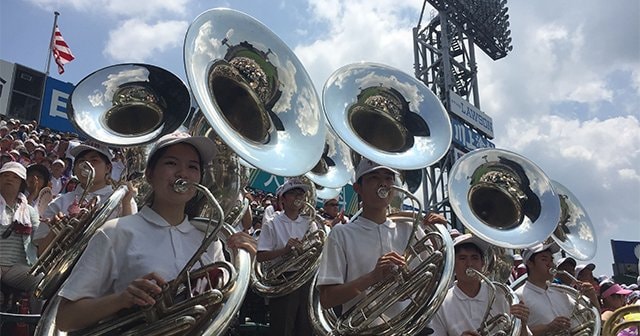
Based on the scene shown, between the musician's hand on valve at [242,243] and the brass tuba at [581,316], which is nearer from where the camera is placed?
the musician's hand on valve at [242,243]

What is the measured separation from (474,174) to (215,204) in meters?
2.83

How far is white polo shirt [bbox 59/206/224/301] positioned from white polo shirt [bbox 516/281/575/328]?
2.90 m

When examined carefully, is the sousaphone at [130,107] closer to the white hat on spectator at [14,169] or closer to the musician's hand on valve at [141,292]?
the white hat on spectator at [14,169]

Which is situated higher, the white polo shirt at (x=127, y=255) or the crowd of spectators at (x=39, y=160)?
the crowd of spectators at (x=39, y=160)

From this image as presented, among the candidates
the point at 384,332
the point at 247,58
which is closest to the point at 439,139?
the point at 247,58

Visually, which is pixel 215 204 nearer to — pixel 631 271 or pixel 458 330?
pixel 458 330

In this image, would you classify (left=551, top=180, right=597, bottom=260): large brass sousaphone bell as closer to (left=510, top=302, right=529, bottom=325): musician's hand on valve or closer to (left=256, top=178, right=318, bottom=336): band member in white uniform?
(left=510, top=302, right=529, bottom=325): musician's hand on valve

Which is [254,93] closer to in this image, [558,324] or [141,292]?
[141,292]

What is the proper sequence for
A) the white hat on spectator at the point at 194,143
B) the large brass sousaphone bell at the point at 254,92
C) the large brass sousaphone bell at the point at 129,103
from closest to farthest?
the white hat on spectator at the point at 194,143 < the large brass sousaphone bell at the point at 254,92 < the large brass sousaphone bell at the point at 129,103

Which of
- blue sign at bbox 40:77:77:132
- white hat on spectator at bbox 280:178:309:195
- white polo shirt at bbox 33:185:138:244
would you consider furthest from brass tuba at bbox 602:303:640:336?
blue sign at bbox 40:77:77:132

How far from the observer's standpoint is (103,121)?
12.9 feet

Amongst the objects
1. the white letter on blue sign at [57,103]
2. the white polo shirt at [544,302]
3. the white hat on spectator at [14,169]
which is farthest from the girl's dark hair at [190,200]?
the white letter on blue sign at [57,103]

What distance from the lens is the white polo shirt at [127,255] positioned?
70.1 inches

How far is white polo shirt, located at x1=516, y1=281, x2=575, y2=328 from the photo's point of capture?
373 cm
